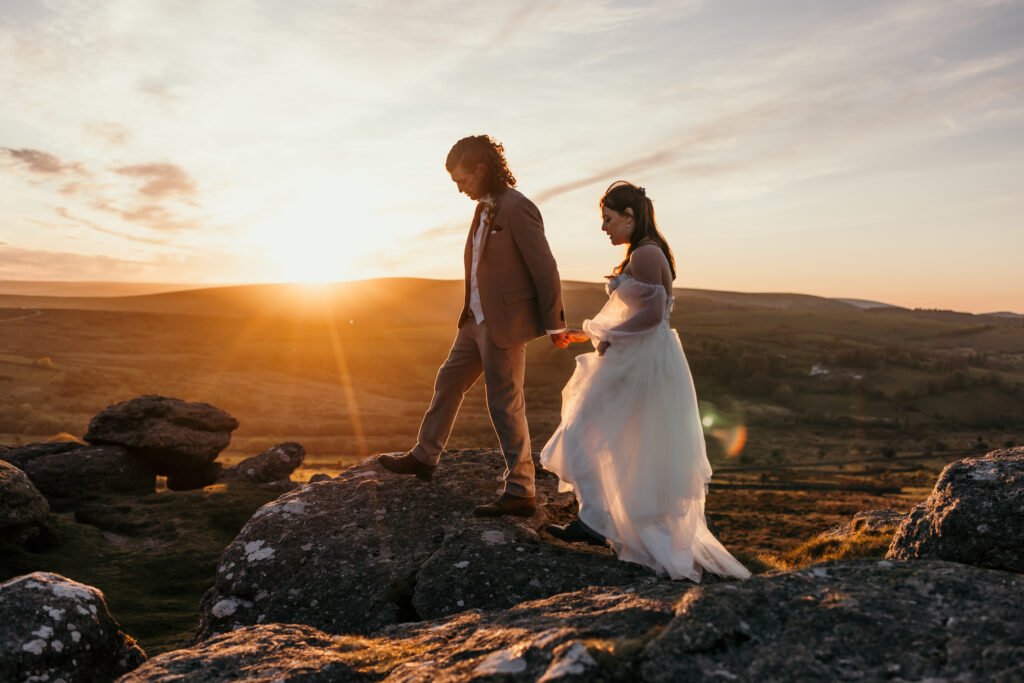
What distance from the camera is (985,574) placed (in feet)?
11.8

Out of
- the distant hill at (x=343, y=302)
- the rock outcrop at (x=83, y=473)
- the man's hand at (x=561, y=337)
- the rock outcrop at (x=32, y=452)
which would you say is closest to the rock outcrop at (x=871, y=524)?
the man's hand at (x=561, y=337)

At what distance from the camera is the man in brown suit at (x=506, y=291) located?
22.5 feet

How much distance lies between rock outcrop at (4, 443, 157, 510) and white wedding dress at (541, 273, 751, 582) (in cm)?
1789

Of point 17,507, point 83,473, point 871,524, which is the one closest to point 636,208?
point 871,524

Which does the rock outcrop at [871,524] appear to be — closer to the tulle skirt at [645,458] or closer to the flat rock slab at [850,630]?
the tulle skirt at [645,458]

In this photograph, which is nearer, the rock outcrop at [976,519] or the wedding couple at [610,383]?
the rock outcrop at [976,519]

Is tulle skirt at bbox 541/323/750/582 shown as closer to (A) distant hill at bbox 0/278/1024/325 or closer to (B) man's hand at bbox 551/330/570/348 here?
(B) man's hand at bbox 551/330/570/348

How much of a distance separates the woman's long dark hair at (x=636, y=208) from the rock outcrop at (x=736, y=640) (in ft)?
9.80

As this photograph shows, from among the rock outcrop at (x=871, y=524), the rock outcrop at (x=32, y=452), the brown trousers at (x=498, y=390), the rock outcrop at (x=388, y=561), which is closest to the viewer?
the rock outcrop at (x=388, y=561)

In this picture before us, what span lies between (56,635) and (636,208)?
6080 millimetres

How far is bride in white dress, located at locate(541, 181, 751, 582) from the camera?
5.94 meters

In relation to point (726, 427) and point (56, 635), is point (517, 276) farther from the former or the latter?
point (726, 427)

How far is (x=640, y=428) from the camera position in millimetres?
6066

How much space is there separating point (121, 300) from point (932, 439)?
175m
